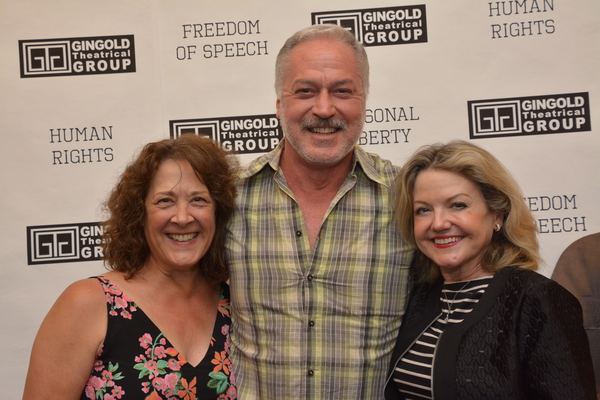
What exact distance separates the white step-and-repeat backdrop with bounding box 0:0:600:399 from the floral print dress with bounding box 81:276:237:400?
98 centimetres

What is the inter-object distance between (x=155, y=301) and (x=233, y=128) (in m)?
1.01

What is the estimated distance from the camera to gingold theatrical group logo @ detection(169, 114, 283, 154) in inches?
97.2

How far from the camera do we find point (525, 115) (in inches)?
95.1

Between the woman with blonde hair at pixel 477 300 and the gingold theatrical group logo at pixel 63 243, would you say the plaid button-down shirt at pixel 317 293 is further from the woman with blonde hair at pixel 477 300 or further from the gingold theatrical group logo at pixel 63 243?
the gingold theatrical group logo at pixel 63 243

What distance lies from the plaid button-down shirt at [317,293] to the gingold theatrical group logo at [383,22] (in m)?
0.82

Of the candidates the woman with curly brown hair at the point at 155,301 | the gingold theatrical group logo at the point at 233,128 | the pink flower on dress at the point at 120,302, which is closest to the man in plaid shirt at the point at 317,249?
the woman with curly brown hair at the point at 155,301

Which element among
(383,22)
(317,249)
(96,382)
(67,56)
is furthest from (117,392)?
(383,22)

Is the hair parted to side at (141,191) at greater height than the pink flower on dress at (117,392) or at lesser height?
greater

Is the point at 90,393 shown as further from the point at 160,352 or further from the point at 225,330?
the point at 225,330

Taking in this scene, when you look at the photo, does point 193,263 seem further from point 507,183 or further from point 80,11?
point 80,11

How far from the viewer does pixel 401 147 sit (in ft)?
8.00

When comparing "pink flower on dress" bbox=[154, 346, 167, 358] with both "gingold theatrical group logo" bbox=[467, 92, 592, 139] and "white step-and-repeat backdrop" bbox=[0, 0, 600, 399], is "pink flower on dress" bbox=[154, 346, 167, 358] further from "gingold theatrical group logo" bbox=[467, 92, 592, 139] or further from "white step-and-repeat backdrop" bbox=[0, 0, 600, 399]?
"gingold theatrical group logo" bbox=[467, 92, 592, 139]

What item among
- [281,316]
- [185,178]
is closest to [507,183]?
[281,316]

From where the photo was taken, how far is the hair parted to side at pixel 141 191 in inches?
68.1
